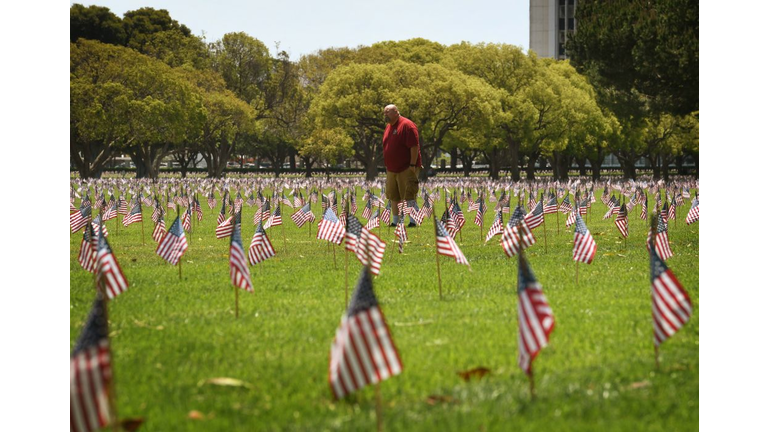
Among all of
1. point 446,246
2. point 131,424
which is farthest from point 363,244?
point 131,424

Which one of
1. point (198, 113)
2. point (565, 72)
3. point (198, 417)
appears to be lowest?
point (198, 417)

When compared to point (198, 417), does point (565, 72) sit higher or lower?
higher

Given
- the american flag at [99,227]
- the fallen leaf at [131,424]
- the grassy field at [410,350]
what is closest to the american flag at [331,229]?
the grassy field at [410,350]

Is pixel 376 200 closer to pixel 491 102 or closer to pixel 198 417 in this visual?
pixel 198 417

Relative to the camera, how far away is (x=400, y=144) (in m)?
15.1

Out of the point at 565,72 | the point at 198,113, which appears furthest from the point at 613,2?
the point at 565,72

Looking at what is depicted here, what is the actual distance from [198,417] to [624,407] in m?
2.23

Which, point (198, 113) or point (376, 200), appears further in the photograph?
point (198, 113)

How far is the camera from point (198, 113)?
40.1 meters

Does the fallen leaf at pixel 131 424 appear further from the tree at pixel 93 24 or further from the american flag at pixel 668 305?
the tree at pixel 93 24

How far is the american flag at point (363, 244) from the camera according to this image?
8273mm

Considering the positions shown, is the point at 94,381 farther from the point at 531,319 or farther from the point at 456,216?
the point at 456,216

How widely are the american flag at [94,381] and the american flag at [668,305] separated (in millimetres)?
3277

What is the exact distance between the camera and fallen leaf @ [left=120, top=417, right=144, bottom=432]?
4348 mm
